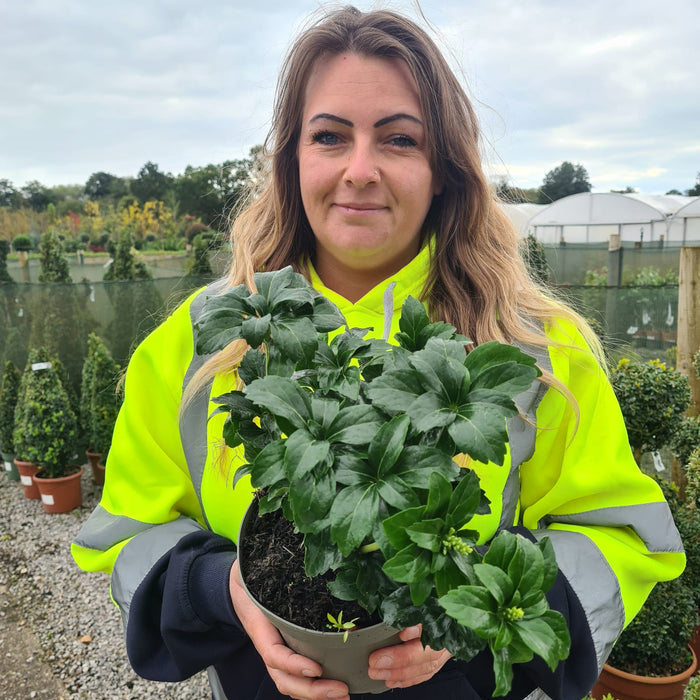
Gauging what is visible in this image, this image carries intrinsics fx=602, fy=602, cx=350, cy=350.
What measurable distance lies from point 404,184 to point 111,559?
113 centimetres

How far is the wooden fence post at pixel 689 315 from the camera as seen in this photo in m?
3.59

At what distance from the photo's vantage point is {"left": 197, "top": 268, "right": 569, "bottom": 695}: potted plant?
54 centimetres

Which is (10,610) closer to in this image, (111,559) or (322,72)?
(111,559)

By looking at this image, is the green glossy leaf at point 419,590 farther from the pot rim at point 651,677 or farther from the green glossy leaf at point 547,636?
the pot rim at point 651,677

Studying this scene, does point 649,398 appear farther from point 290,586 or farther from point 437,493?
point 437,493

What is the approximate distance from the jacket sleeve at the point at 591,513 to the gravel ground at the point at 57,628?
9.68 feet

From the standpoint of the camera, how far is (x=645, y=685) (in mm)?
2605

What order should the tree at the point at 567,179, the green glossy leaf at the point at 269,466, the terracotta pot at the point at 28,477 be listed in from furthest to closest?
the tree at the point at 567,179 < the terracotta pot at the point at 28,477 < the green glossy leaf at the point at 269,466

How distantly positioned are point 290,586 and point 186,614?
0.57 meters

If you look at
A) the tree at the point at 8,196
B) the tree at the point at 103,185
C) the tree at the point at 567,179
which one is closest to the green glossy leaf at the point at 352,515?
the tree at the point at 8,196

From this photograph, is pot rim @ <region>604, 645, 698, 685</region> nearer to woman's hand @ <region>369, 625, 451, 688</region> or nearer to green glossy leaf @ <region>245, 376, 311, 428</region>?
woman's hand @ <region>369, 625, 451, 688</region>

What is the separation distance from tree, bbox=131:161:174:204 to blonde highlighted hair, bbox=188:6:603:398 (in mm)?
28993

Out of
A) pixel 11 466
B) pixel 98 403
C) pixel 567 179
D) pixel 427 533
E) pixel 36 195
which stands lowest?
pixel 11 466

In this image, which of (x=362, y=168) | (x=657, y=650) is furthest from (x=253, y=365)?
(x=657, y=650)
